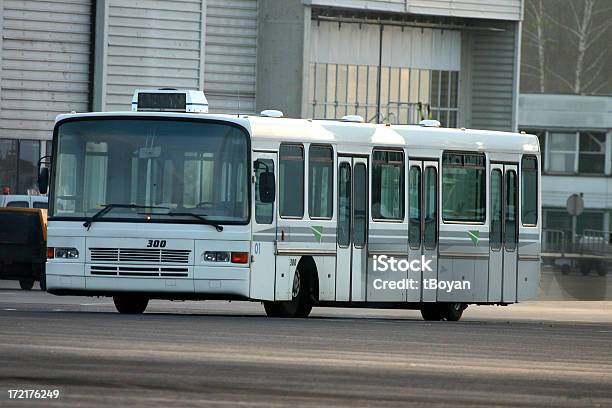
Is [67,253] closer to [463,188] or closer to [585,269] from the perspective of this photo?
[463,188]

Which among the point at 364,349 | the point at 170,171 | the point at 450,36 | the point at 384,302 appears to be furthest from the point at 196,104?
the point at 450,36

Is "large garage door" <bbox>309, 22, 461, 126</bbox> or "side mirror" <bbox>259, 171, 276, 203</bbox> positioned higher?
"large garage door" <bbox>309, 22, 461, 126</bbox>

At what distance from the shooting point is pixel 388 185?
2550 centimetres

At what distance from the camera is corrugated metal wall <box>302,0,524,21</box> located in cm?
4475

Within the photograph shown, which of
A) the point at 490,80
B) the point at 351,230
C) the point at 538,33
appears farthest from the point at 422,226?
the point at 538,33

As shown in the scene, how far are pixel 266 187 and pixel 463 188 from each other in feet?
14.6

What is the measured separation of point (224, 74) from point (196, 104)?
66.5 feet

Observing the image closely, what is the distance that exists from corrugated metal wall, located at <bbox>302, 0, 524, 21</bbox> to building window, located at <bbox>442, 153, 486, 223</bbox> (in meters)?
17.6

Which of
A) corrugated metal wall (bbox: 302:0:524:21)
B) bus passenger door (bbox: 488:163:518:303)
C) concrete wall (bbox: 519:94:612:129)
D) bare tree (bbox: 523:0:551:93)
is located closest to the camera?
bus passenger door (bbox: 488:163:518:303)

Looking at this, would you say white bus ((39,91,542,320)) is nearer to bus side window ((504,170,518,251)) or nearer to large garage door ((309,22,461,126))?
bus side window ((504,170,518,251))

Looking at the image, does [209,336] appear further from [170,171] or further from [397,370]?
[170,171]

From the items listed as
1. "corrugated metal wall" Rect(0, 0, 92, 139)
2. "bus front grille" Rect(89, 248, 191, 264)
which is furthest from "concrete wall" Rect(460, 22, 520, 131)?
"bus front grille" Rect(89, 248, 191, 264)

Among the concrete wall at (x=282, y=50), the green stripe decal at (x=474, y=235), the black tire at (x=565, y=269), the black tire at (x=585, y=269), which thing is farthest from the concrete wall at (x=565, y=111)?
the green stripe decal at (x=474, y=235)

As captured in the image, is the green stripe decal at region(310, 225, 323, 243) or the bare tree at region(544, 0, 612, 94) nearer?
the green stripe decal at region(310, 225, 323, 243)
